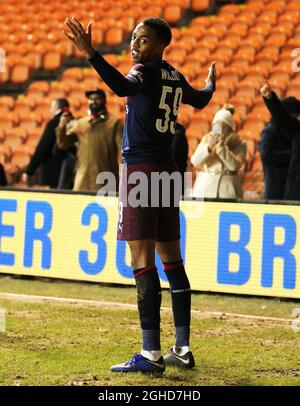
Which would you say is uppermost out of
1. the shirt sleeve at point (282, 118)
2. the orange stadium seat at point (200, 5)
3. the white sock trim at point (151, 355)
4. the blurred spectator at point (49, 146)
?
the orange stadium seat at point (200, 5)

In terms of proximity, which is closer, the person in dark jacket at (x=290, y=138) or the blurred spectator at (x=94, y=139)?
the person in dark jacket at (x=290, y=138)

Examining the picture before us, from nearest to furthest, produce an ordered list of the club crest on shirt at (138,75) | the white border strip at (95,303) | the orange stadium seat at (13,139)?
the club crest on shirt at (138,75)
the white border strip at (95,303)
the orange stadium seat at (13,139)

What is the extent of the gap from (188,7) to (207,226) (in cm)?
1268

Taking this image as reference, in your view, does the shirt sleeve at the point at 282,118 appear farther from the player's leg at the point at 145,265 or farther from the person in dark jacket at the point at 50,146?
the player's leg at the point at 145,265

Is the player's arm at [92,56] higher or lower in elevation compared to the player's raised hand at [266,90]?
higher

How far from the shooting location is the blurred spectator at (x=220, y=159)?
1051 centimetres

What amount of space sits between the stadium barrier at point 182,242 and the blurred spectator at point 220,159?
626mm

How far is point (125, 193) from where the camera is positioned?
602 centimetres

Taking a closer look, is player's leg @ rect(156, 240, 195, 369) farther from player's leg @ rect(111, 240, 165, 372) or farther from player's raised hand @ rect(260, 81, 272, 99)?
player's raised hand @ rect(260, 81, 272, 99)

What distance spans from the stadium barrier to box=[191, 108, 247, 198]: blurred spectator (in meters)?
0.63

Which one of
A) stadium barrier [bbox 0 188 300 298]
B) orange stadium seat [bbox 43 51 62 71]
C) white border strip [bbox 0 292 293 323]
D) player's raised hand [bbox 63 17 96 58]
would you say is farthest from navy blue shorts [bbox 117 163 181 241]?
orange stadium seat [bbox 43 51 62 71]

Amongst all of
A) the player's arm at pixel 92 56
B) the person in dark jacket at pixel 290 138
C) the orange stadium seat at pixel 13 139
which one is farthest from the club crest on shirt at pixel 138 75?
the orange stadium seat at pixel 13 139

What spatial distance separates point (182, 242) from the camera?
10.1 meters
